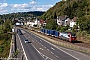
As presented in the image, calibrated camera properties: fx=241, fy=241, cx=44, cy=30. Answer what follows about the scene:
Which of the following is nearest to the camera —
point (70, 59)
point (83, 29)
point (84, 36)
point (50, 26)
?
point (70, 59)

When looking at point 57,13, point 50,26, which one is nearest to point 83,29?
point 50,26

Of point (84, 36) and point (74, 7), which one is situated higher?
point (74, 7)

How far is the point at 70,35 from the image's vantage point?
6172cm

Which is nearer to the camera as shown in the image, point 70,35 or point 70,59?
point 70,59

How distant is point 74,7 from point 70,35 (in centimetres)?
10716

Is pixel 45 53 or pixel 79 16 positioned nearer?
pixel 45 53

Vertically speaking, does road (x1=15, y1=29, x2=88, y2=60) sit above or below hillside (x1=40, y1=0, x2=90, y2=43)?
below

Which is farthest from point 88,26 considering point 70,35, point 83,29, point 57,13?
point 57,13

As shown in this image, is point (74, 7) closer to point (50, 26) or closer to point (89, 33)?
point (50, 26)

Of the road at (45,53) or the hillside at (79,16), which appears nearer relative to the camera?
the road at (45,53)

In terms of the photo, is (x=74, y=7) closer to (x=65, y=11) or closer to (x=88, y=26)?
(x=65, y=11)

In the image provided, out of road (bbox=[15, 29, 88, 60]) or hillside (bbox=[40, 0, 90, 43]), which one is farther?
hillside (bbox=[40, 0, 90, 43])

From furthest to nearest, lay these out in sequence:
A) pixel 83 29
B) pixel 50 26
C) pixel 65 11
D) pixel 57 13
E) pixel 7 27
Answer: pixel 57 13 → pixel 65 11 → pixel 7 27 → pixel 50 26 → pixel 83 29

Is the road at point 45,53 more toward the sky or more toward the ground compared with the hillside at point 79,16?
more toward the ground
